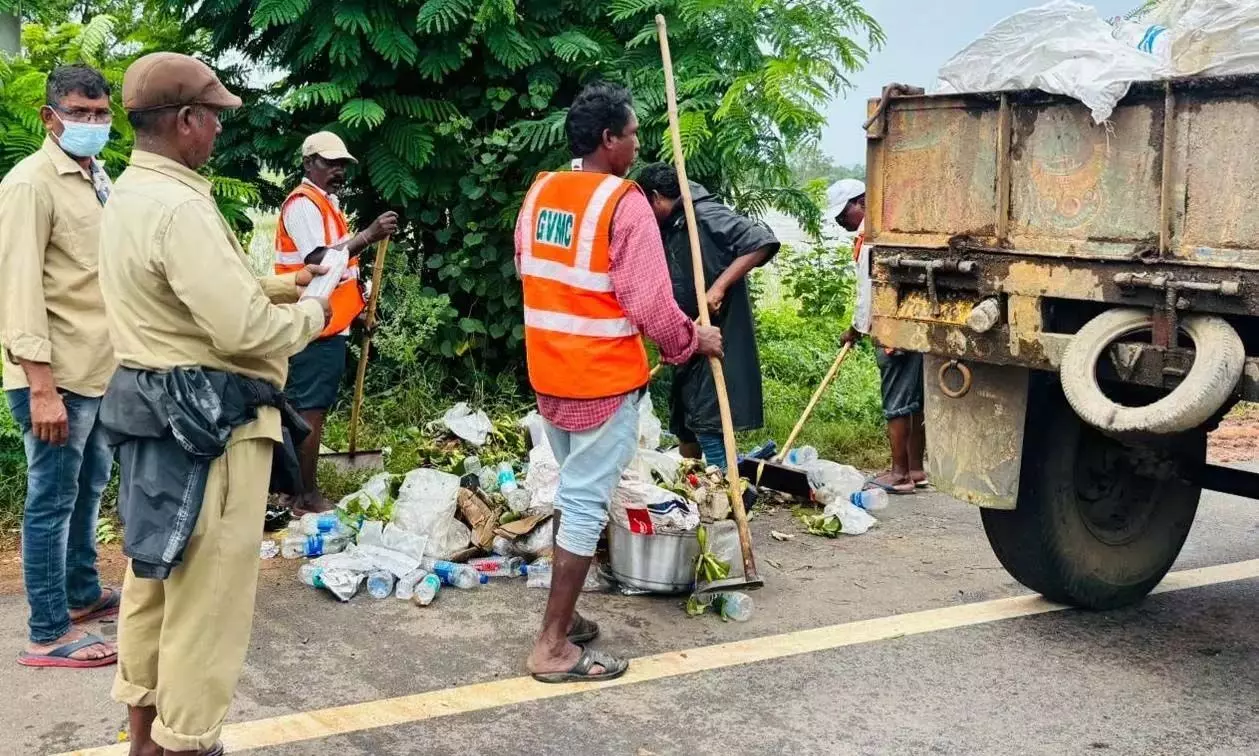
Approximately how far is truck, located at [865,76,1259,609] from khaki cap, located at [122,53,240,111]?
2.46 m

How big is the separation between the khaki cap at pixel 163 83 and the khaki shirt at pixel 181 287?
0.41 ft

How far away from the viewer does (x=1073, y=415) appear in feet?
14.6

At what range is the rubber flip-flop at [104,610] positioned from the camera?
4.52 meters

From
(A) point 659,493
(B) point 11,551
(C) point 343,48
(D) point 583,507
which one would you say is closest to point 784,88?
(C) point 343,48

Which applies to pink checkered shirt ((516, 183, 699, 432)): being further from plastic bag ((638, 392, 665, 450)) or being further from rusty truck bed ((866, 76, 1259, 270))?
plastic bag ((638, 392, 665, 450))

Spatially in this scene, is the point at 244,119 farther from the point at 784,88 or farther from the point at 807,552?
the point at 807,552

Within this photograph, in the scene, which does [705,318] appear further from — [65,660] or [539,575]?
[65,660]

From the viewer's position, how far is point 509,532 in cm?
533

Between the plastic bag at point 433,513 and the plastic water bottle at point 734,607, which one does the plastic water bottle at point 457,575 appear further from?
the plastic water bottle at point 734,607

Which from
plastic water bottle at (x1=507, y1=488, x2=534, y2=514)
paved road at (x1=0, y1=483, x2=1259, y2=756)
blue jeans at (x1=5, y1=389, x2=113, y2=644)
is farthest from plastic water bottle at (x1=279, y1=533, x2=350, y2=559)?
blue jeans at (x1=5, y1=389, x2=113, y2=644)

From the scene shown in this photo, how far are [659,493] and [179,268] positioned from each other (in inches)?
98.4

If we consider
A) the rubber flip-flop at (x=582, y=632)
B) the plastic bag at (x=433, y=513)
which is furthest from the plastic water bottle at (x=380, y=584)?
the rubber flip-flop at (x=582, y=632)

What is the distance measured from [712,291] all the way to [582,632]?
2.01 meters

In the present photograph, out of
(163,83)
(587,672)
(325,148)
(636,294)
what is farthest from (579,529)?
(325,148)
